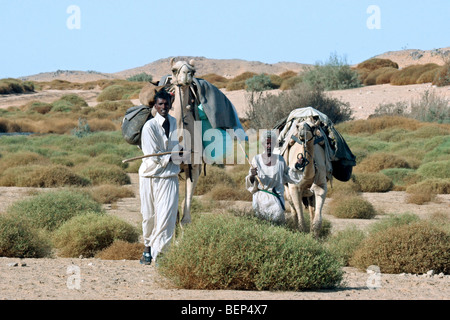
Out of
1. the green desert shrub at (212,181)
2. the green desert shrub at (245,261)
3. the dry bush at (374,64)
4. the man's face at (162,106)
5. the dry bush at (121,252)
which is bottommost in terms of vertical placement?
the green desert shrub at (212,181)

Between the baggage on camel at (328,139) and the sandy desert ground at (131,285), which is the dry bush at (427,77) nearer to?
the baggage on camel at (328,139)

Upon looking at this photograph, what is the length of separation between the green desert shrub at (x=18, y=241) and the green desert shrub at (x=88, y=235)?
1.76 ft

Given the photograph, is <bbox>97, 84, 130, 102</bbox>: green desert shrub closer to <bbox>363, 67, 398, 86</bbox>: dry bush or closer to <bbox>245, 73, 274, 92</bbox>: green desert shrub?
<bbox>245, 73, 274, 92</bbox>: green desert shrub

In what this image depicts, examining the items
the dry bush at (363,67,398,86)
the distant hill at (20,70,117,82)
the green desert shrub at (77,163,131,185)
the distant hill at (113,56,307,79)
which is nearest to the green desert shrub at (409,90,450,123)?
the dry bush at (363,67,398,86)

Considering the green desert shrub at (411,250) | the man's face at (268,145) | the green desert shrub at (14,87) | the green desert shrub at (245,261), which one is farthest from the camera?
the green desert shrub at (14,87)

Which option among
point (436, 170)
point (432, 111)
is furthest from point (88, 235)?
point (432, 111)

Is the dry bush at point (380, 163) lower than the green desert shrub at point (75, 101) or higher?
lower

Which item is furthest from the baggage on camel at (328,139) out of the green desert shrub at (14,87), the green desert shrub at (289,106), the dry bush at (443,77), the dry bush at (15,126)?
the green desert shrub at (14,87)

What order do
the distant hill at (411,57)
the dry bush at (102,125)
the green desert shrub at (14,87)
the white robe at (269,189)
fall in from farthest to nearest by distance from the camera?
the distant hill at (411,57), the green desert shrub at (14,87), the dry bush at (102,125), the white robe at (269,189)

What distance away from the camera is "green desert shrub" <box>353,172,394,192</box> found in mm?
20453

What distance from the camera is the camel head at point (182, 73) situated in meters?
9.96

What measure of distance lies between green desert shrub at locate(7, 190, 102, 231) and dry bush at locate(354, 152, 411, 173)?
12020 millimetres

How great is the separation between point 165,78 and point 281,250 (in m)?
3.85
